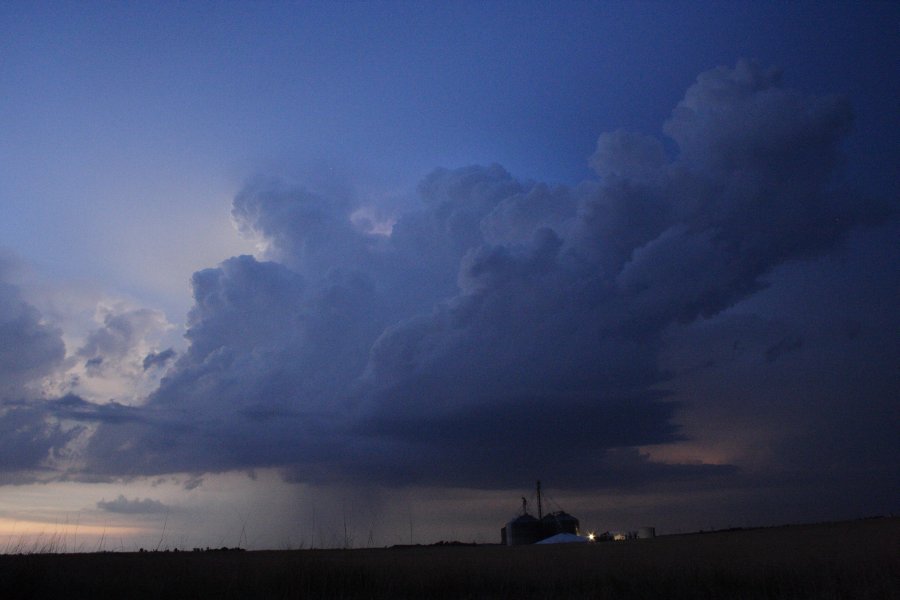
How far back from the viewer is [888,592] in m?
24.2

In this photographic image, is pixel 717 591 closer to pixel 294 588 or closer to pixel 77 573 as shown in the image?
pixel 294 588

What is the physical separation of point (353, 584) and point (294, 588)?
2375 mm

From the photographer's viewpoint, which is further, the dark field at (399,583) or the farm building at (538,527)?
the farm building at (538,527)

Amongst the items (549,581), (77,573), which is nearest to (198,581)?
(77,573)

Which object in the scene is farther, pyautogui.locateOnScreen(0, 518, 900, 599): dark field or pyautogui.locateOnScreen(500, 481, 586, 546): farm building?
pyautogui.locateOnScreen(500, 481, 586, 546): farm building

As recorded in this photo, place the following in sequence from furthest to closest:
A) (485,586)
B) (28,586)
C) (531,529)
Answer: (531,529)
(485,586)
(28,586)

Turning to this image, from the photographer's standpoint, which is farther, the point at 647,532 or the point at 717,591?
the point at 647,532

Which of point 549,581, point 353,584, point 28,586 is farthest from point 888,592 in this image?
point 28,586

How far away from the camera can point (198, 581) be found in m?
26.3

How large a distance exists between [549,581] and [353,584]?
8532 mm

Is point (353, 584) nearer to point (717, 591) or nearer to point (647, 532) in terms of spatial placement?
point (717, 591)

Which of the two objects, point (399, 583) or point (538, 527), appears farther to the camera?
point (538, 527)

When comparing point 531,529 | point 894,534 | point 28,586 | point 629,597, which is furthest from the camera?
point 531,529

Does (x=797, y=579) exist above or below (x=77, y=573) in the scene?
below
